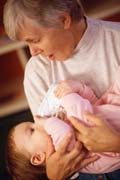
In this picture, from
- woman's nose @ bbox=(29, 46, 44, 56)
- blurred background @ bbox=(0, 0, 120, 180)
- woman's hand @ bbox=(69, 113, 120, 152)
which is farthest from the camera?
blurred background @ bbox=(0, 0, 120, 180)

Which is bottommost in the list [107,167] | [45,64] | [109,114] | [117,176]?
[117,176]

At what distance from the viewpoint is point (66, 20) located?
3.75 feet

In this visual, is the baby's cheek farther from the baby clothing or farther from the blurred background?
the blurred background

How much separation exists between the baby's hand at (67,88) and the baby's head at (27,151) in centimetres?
12

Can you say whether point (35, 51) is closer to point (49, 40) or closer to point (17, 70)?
point (49, 40)

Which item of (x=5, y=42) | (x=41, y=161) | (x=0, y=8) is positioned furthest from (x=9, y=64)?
(x=41, y=161)

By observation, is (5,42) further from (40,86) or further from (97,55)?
(97,55)

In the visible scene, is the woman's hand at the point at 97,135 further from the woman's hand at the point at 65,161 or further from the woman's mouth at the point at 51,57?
the woman's mouth at the point at 51,57

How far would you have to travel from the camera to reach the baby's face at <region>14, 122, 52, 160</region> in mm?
1079

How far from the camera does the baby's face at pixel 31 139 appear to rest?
1.08 meters

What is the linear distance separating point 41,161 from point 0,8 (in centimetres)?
53

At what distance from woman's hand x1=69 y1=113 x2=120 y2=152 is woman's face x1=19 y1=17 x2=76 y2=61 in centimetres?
22

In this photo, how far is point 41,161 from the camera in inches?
42.8

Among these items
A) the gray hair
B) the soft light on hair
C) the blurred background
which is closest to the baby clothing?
the soft light on hair
